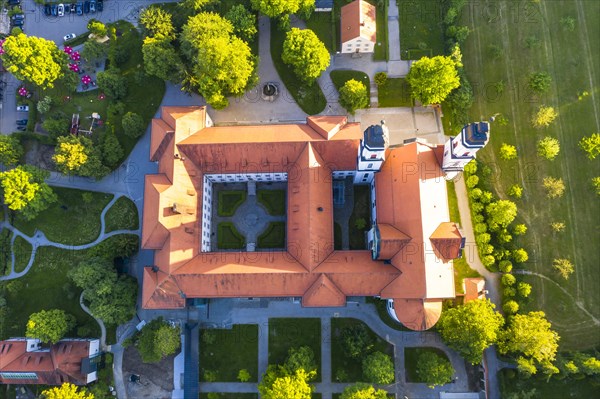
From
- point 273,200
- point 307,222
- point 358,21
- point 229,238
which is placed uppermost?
point 358,21

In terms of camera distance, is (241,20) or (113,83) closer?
(241,20)

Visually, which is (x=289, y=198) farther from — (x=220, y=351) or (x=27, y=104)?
(x=27, y=104)

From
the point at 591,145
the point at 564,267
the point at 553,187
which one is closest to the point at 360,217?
the point at 553,187

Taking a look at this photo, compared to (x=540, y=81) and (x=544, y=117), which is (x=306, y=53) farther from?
(x=544, y=117)

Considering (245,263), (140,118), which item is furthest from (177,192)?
→ (140,118)

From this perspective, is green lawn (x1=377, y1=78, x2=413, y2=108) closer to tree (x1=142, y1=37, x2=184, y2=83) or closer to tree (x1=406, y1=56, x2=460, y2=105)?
tree (x1=406, y1=56, x2=460, y2=105)

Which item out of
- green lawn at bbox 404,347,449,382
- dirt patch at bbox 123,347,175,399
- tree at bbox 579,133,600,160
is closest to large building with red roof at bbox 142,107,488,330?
green lawn at bbox 404,347,449,382
